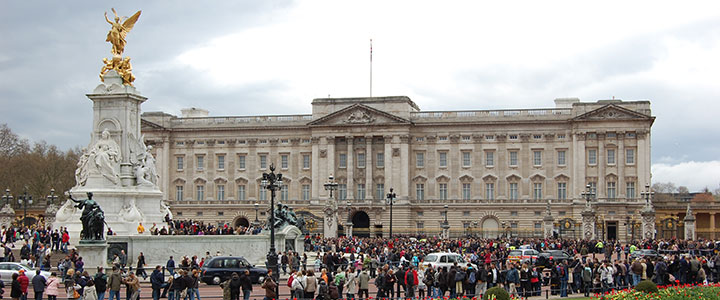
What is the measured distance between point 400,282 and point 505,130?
61.1 metres

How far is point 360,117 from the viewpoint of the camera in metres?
90.7

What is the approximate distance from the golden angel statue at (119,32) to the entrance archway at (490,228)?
165ft

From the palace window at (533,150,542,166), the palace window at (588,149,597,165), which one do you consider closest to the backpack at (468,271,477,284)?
the palace window at (588,149,597,165)

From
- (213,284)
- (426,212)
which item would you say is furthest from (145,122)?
(213,284)

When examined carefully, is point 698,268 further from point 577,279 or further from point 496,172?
point 496,172

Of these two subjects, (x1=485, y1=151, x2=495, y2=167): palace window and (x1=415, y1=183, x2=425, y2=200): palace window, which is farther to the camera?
(x1=415, y1=183, x2=425, y2=200): palace window

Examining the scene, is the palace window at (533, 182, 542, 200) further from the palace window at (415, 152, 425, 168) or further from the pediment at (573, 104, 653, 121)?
the palace window at (415, 152, 425, 168)

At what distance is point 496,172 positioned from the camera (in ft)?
294

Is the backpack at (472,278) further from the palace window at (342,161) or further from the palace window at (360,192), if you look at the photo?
the palace window at (342,161)

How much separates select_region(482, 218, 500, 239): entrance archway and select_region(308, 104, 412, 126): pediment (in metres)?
12.3

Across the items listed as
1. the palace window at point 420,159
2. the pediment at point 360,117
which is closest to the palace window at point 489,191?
the palace window at point 420,159

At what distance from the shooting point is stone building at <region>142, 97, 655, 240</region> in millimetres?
85812

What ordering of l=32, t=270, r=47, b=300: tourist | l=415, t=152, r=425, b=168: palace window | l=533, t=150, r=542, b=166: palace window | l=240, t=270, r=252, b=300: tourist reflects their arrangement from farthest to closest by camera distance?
1. l=415, t=152, r=425, b=168: palace window
2. l=533, t=150, r=542, b=166: palace window
3. l=240, t=270, r=252, b=300: tourist
4. l=32, t=270, r=47, b=300: tourist

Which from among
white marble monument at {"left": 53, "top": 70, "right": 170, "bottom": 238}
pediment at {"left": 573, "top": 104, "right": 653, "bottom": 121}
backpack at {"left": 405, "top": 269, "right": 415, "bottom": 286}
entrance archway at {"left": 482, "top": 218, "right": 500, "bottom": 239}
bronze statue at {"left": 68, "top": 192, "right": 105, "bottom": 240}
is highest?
pediment at {"left": 573, "top": 104, "right": 653, "bottom": 121}
